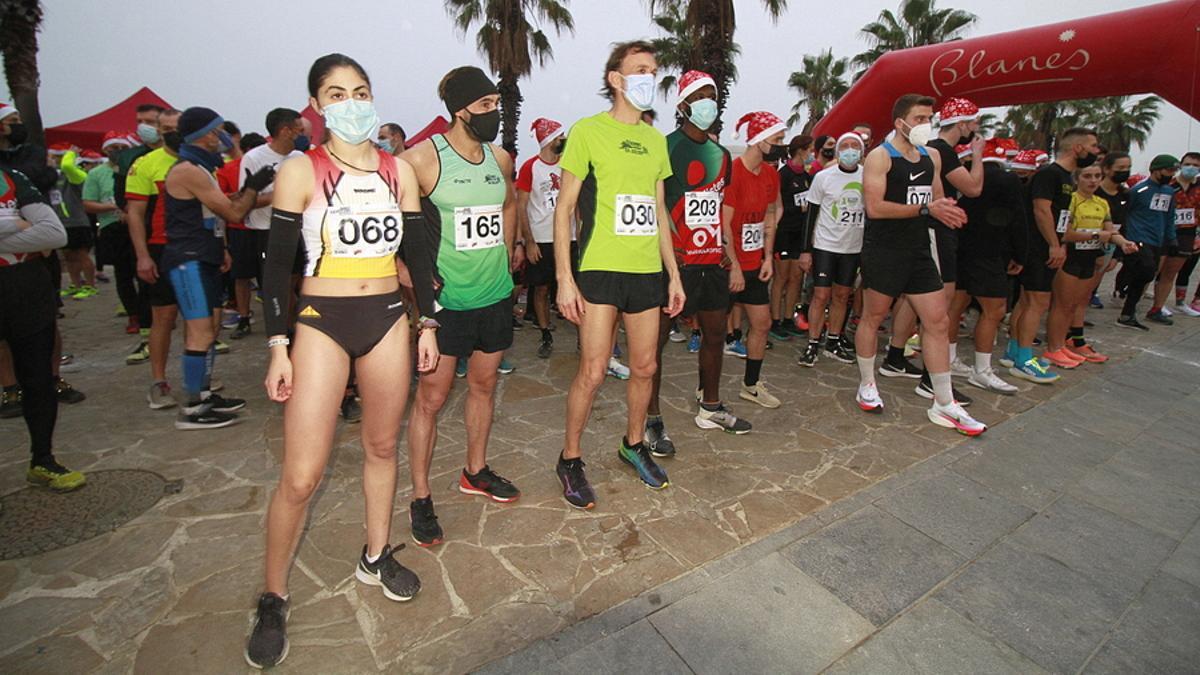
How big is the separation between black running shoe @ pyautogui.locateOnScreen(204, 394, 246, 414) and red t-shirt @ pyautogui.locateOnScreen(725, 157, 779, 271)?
14.2 ft

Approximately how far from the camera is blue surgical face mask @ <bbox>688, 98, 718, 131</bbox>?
376cm

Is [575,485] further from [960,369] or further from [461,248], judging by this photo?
[960,369]

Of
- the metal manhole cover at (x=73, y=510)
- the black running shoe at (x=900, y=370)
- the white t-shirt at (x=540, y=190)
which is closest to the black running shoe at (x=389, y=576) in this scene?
the metal manhole cover at (x=73, y=510)

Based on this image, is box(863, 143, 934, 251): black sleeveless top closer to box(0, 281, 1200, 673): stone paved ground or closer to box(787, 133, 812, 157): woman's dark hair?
box(0, 281, 1200, 673): stone paved ground

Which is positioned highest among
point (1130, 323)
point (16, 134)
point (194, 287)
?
point (16, 134)

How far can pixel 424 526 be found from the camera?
9.79 feet

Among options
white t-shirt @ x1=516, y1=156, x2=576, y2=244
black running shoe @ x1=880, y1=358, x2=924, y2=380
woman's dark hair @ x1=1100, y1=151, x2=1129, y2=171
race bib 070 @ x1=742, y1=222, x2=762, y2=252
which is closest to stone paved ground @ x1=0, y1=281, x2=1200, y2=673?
black running shoe @ x1=880, y1=358, x2=924, y2=380

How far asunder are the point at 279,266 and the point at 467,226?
0.97 meters

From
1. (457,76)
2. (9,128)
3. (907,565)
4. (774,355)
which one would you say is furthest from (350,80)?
(774,355)

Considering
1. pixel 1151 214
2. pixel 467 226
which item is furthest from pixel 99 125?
pixel 1151 214

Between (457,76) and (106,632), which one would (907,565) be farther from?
(106,632)

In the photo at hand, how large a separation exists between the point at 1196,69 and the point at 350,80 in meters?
9.67

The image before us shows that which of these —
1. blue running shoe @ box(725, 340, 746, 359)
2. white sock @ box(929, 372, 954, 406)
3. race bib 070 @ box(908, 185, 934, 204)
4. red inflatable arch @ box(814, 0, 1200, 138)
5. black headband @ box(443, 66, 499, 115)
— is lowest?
blue running shoe @ box(725, 340, 746, 359)

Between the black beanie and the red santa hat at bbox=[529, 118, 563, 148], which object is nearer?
the black beanie
